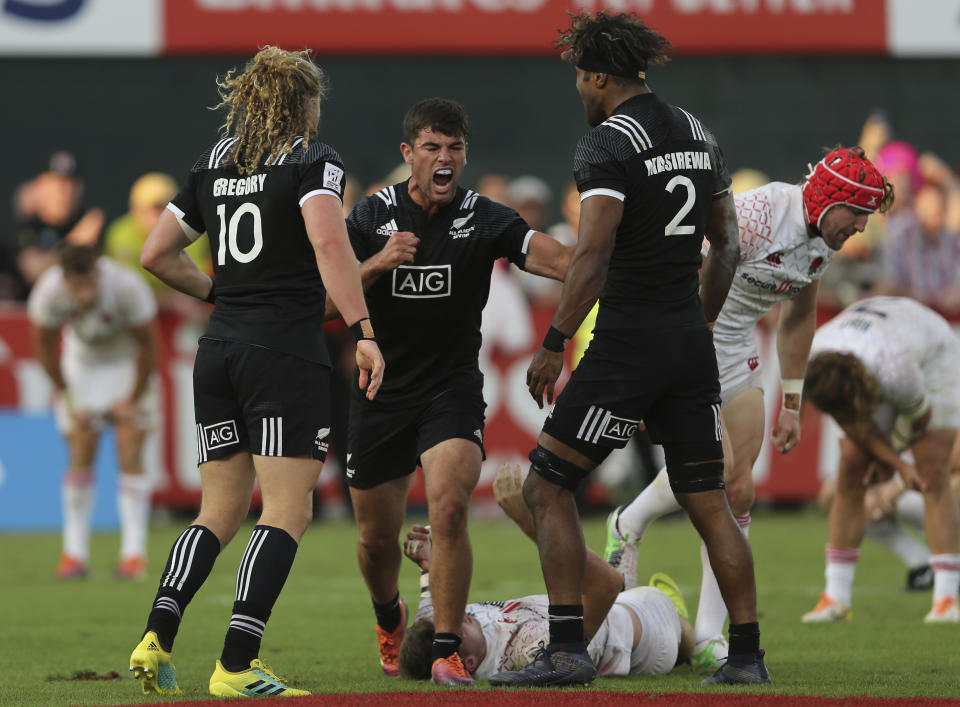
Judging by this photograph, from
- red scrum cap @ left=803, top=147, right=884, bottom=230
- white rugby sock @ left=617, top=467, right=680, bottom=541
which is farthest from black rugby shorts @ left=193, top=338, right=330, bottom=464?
red scrum cap @ left=803, top=147, right=884, bottom=230

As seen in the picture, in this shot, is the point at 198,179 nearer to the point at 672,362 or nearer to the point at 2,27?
the point at 672,362

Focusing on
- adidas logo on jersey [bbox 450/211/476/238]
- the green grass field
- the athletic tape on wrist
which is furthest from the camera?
the athletic tape on wrist

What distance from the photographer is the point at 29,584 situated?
36.4 feet

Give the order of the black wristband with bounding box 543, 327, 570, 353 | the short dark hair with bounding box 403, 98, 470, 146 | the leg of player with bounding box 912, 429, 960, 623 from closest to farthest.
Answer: the black wristband with bounding box 543, 327, 570, 353
the short dark hair with bounding box 403, 98, 470, 146
the leg of player with bounding box 912, 429, 960, 623

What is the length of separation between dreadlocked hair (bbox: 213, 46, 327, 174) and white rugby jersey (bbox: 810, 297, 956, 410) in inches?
153

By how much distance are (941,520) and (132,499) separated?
5.87m

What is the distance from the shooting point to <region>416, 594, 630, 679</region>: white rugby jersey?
22.4 ft

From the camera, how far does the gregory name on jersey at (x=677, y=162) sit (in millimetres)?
6336

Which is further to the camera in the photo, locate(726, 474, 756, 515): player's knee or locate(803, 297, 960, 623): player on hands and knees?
locate(803, 297, 960, 623): player on hands and knees

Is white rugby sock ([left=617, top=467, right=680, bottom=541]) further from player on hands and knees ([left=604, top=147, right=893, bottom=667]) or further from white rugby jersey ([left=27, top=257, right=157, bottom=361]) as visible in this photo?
white rugby jersey ([left=27, top=257, right=157, bottom=361])

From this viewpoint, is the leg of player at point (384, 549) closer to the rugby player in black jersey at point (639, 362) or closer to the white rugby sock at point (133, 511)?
the rugby player in black jersey at point (639, 362)

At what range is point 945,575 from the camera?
29.6 ft

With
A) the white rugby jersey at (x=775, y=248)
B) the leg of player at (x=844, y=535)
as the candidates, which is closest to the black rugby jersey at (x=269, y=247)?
the white rugby jersey at (x=775, y=248)

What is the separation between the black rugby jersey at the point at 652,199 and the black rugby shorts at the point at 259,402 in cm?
119
